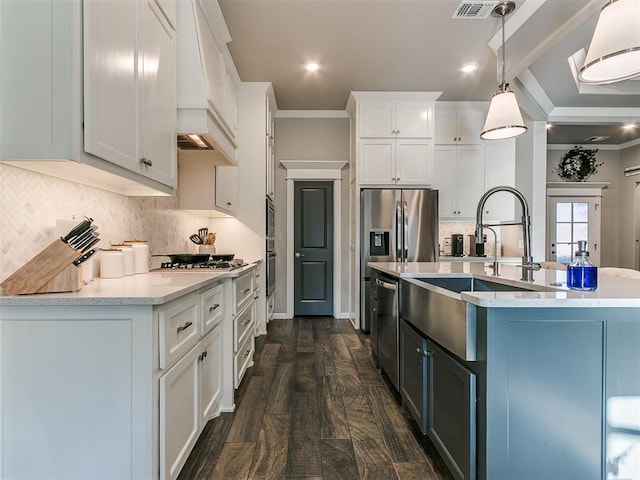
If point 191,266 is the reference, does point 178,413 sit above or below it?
below

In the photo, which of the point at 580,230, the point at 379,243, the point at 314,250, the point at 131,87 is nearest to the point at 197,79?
the point at 131,87

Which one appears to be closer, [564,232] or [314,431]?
[314,431]

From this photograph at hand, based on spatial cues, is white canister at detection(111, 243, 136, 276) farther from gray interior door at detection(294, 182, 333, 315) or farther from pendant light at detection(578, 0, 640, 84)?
gray interior door at detection(294, 182, 333, 315)

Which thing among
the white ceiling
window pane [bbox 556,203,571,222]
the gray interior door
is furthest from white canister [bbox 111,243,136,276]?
window pane [bbox 556,203,571,222]

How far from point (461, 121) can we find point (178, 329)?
4.59 m

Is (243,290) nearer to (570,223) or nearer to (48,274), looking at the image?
(48,274)

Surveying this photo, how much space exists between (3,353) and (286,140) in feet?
14.3

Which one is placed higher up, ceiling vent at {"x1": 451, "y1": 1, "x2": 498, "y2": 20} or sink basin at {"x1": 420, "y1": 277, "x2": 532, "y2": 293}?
ceiling vent at {"x1": 451, "y1": 1, "x2": 498, "y2": 20}

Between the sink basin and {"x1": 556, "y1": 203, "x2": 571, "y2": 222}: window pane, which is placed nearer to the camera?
the sink basin

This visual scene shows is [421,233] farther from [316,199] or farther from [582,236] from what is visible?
[582,236]

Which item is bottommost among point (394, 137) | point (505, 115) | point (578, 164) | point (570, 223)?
point (570, 223)

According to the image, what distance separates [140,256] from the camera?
213cm

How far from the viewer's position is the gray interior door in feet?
16.9

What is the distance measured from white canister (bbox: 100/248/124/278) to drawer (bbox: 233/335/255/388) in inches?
36.2
